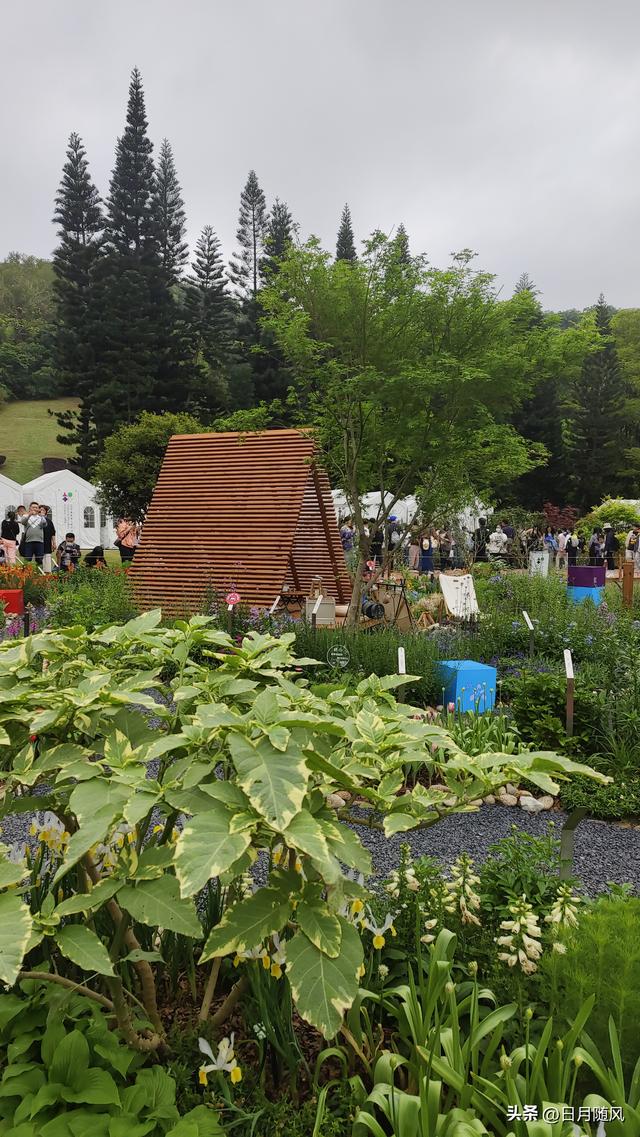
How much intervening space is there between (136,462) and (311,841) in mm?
19626

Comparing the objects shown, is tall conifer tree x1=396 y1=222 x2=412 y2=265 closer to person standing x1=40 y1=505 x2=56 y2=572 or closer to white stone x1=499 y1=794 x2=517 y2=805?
white stone x1=499 y1=794 x2=517 y2=805

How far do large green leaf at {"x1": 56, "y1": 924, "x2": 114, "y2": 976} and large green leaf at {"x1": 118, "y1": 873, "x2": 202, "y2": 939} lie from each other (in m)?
0.11

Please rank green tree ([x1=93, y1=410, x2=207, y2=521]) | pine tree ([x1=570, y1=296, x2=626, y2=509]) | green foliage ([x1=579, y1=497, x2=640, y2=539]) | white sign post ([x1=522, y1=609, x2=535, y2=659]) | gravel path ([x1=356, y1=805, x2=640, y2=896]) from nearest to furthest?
gravel path ([x1=356, y1=805, x2=640, y2=896]), white sign post ([x1=522, y1=609, x2=535, y2=659]), green tree ([x1=93, y1=410, x2=207, y2=521]), green foliage ([x1=579, y1=497, x2=640, y2=539]), pine tree ([x1=570, y1=296, x2=626, y2=509])

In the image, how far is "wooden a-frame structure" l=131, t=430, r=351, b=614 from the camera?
8500 millimetres

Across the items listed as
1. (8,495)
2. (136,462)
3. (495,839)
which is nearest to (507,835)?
(495,839)

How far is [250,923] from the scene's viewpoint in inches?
52.5

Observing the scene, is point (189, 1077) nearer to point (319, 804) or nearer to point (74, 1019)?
point (74, 1019)

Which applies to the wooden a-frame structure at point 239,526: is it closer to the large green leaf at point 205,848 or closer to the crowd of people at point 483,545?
the crowd of people at point 483,545

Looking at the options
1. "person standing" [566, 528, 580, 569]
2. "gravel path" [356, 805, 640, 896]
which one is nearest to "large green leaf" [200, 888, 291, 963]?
"gravel path" [356, 805, 640, 896]

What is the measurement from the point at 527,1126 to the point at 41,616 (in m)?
8.23

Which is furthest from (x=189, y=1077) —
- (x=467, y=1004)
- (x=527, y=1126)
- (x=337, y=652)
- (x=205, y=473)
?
(x=205, y=473)

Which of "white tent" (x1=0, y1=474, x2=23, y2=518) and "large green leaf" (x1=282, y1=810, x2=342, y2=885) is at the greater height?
"white tent" (x1=0, y1=474, x2=23, y2=518)

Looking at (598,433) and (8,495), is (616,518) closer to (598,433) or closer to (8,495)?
(598,433)

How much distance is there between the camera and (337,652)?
222 inches
